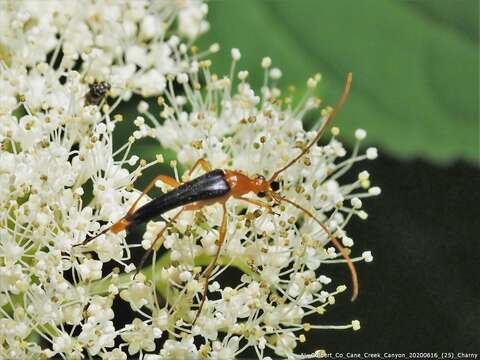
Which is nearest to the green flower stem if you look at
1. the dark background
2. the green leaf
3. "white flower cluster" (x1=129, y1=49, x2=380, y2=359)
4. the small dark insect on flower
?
"white flower cluster" (x1=129, y1=49, x2=380, y2=359)

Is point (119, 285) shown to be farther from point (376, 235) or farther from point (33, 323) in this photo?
point (376, 235)

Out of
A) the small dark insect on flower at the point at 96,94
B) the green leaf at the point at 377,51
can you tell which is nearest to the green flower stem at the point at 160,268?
the small dark insect on flower at the point at 96,94

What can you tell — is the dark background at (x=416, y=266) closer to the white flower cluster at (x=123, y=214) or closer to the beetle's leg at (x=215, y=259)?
the white flower cluster at (x=123, y=214)

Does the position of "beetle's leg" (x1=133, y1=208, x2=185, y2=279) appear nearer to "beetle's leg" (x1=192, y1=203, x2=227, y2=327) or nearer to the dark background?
"beetle's leg" (x1=192, y1=203, x2=227, y2=327)

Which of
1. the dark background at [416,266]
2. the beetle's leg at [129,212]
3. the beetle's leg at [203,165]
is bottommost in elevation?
the dark background at [416,266]

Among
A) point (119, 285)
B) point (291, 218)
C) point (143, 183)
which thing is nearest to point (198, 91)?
point (143, 183)

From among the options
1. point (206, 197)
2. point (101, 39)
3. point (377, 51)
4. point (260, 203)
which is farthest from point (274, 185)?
point (377, 51)
